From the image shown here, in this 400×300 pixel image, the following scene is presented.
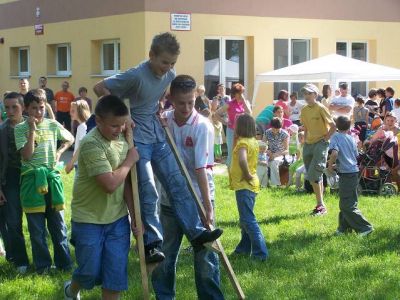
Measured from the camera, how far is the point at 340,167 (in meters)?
9.54

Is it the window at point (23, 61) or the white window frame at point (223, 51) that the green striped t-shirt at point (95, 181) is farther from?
the window at point (23, 61)

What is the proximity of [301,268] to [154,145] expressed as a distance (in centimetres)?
273

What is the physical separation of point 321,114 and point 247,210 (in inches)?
140

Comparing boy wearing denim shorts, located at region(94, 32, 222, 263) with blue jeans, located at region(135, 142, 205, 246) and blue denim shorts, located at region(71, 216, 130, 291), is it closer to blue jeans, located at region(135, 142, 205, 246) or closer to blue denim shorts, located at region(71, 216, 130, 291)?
blue jeans, located at region(135, 142, 205, 246)

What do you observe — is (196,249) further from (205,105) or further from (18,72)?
(18,72)

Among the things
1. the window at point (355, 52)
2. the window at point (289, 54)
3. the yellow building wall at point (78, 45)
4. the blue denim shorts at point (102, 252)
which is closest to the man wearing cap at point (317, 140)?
the blue denim shorts at point (102, 252)

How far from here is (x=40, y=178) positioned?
24.7 feet

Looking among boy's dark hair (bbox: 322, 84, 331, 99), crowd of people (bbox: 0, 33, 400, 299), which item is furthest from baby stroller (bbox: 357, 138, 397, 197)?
crowd of people (bbox: 0, 33, 400, 299)

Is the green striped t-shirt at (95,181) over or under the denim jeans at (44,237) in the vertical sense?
over

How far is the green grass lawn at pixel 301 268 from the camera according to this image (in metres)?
7.14

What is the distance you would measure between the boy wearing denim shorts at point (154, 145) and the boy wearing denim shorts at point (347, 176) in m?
3.76

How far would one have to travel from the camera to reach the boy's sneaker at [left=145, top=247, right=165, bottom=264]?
5.89 meters

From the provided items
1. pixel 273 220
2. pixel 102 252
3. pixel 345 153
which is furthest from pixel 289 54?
pixel 102 252

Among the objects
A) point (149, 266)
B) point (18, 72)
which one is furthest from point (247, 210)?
point (18, 72)
